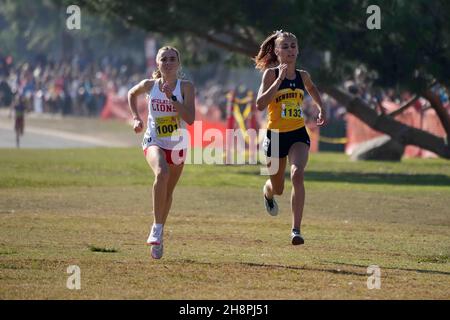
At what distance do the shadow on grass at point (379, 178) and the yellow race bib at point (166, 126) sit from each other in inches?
556

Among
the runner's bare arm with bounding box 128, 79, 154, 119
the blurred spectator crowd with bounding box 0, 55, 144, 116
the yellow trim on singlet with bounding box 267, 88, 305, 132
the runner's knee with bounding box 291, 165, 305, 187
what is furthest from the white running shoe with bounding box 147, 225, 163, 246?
the blurred spectator crowd with bounding box 0, 55, 144, 116

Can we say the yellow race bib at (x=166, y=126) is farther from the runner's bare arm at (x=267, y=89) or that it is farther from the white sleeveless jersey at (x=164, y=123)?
the runner's bare arm at (x=267, y=89)

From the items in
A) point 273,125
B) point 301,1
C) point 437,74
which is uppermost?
point 301,1

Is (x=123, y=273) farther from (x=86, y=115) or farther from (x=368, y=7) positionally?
(x=86, y=115)

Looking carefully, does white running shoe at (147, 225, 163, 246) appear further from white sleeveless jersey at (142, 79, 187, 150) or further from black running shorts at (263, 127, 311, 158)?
black running shorts at (263, 127, 311, 158)

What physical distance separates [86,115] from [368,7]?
40.4 meters

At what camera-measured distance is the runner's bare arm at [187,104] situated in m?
12.4

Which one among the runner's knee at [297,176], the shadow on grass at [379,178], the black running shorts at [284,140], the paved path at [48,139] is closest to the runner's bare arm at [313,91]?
the black running shorts at [284,140]

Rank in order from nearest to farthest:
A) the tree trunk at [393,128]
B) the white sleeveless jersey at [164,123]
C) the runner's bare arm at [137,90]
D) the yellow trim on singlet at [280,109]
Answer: the white sleeveless jersey at [164,123] < the runner's bare arm at [137,90] < the yellow trim on singlet at [280,109] < the tree trunk at [393,128]

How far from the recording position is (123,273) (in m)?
11.2

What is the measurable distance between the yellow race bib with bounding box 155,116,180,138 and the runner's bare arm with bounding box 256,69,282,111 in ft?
3.21

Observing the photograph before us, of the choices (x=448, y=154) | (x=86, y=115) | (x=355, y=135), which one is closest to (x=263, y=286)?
(x=448, y=154)

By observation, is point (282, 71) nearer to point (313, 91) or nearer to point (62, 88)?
point (313, 91)
